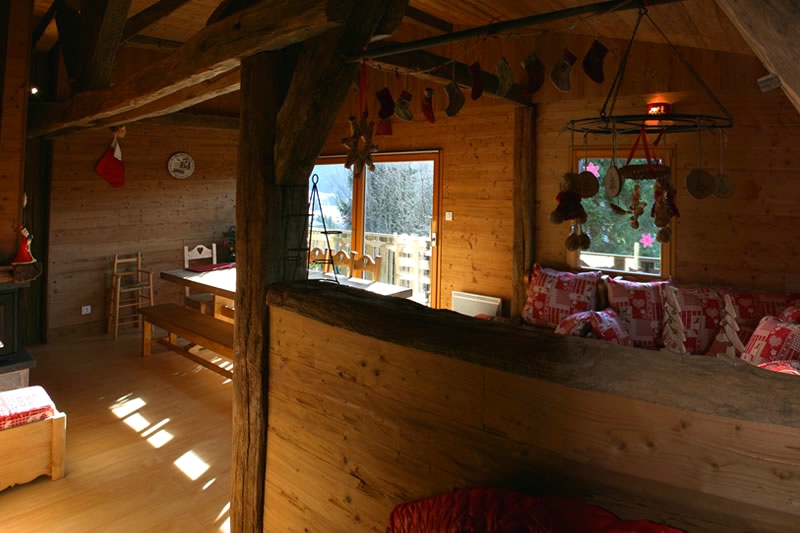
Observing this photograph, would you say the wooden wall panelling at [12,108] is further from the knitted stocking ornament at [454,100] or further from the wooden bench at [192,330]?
the knitted stocking ornament at [454,100]

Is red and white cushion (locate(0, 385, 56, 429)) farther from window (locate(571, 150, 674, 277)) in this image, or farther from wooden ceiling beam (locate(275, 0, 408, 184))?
window (locate(571, 150, 674, 277))

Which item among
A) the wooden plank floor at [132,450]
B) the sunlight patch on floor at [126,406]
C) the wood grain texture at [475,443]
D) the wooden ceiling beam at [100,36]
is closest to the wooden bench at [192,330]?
the wooden plank floor at [132,450]

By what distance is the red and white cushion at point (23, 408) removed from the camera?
9.79 feet

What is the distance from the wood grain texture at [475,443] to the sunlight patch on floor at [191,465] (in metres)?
1.25

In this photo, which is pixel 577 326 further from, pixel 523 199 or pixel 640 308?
pixel 523 199

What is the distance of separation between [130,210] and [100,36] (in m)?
3.17

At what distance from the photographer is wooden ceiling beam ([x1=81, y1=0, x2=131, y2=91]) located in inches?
137

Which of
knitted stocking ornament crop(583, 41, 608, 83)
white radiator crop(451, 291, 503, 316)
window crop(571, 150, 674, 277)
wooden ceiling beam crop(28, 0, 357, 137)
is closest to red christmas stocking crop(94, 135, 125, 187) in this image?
wooden ceiling beam crop(28, 0, 357, 137)

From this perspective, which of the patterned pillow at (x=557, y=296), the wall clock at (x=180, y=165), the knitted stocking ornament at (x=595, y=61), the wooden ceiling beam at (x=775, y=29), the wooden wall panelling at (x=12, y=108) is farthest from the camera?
the wall clock at (x=180, y=165)

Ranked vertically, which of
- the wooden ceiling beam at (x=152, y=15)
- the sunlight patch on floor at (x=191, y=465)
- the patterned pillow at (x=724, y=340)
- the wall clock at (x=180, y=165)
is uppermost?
the wooden ceiling beam at (x=152, y=15)

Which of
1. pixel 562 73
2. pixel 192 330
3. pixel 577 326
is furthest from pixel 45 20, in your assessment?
pixel 577 326

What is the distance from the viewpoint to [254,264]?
219 cm

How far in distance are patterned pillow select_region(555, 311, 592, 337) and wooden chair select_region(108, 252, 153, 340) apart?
4.87 meters

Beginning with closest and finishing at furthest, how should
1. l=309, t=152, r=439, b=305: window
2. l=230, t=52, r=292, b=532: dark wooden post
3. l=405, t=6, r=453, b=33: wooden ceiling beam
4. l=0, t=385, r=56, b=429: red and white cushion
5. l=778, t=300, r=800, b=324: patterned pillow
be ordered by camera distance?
1. l=230, t=52, r=292, b=532: dark wooden post
2. l=0, t=385, r=56, b=429: red and white cushion
3. l=778, t=300, r=800, b=324: patterned pillow
4. l=405, t=6, r=453, b=33: wooden ceiling beam
5. l=309, t=152, r=439, b=305: window
